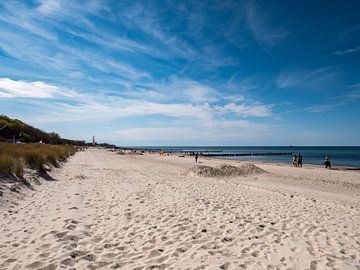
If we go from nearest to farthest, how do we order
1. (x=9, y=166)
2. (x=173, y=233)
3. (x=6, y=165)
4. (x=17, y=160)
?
(x=173, y=233) < (x=6, y=165) < (x=9, y=166) < (x=17, y=160)

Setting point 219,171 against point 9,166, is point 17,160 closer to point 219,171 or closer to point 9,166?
point 9,166

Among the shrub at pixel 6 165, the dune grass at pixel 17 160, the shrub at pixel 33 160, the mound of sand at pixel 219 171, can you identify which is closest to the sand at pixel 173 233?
the shrub at pixel 6 165

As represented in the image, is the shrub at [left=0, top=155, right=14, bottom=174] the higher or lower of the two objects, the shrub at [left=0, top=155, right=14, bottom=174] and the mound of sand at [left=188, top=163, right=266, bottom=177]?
the higher

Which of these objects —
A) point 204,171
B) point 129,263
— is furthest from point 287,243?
point 204,171

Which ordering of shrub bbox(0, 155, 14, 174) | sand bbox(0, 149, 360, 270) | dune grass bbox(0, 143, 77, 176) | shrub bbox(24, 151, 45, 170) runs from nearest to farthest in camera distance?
1. sand bbox(0, 149, 360, 270)
2. shrub bbox(0, 155, 14, 174)
3. dune grass bbox(0, 143, 77, 176)
4. shrub bbox(24, 151, 45, 170)

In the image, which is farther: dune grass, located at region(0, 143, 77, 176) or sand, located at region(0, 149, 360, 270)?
dune grass, located at region(0, 143, 77, 176)

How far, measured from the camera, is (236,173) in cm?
2044

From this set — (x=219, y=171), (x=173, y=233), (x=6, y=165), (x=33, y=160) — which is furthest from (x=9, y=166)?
(x=219, y=171)

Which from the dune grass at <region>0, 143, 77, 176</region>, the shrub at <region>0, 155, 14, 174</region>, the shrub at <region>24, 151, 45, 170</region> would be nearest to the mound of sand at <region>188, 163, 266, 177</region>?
the shrub at <region>24, 151, 45, 170</region>

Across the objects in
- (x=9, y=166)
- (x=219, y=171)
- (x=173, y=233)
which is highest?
(x=9, y=166)

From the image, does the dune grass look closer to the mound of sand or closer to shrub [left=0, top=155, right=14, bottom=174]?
shrub [left=0, top=155, right=14, bottom=174]

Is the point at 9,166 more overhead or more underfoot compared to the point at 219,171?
more overhead

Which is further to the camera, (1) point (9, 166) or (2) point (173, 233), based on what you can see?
(1) point (9, 166)

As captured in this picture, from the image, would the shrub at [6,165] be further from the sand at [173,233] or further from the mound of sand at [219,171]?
the mound of sand at [219,171]
